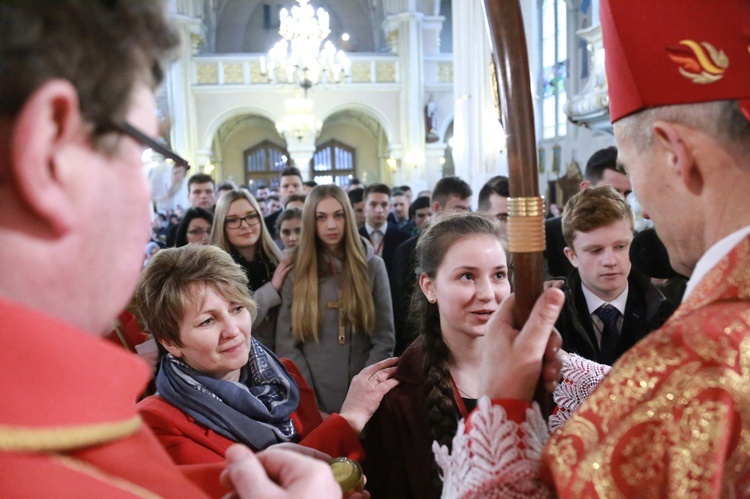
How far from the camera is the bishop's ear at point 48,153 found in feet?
1.93

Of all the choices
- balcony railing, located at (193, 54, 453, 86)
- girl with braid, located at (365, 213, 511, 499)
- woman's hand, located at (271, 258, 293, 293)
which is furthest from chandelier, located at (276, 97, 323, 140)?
girl with braid, located at (365, 213, 511, 499)

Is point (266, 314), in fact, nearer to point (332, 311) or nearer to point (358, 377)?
point (332, 311)

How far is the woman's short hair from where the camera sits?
6.25 feet

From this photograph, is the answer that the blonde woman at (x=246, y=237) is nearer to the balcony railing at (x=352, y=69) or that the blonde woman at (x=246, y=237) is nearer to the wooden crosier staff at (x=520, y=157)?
the wooden crosier staff at (x=520, y=157)

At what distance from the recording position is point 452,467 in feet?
3.78

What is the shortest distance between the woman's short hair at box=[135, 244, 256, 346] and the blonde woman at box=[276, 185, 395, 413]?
1.29 meters

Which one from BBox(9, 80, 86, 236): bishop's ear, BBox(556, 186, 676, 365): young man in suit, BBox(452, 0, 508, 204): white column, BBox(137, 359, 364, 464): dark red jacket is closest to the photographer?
BBox(9, 80, 86, 236): bishop's ear

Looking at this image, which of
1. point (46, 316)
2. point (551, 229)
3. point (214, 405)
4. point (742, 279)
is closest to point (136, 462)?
point (46, 316)

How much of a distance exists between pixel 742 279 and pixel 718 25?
0.38 meters

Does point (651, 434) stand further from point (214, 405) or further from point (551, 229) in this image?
point (551, 229)

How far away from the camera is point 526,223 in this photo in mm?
1114

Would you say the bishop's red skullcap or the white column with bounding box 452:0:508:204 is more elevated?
the white column with bounding box 452:0:508:204

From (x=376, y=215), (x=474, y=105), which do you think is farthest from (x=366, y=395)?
(x=474, y=105)

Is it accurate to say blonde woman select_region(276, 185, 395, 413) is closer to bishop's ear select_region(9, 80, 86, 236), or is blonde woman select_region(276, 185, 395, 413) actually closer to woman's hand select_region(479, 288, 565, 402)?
woman's hand select_region(479, 288, 565, 402)
